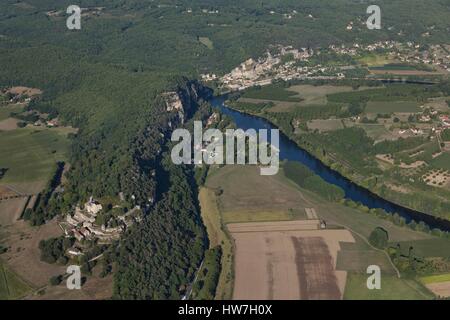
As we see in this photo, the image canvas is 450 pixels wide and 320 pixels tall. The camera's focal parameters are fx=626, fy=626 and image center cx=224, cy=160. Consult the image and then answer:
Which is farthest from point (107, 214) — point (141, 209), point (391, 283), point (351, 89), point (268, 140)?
point (351, 89)

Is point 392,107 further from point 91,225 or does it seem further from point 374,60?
point 91,225

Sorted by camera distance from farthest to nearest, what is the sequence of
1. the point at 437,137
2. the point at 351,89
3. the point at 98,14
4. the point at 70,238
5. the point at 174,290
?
the point at 98,14 < the point at 351,89 < the point at 437,137 < the point at 70,238 < the point at 174,290

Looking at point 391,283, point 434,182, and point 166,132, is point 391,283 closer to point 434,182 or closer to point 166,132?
point 434,182

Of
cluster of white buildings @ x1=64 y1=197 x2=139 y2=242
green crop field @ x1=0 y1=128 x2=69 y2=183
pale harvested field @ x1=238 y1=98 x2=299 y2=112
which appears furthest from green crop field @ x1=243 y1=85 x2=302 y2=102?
cluster of white buildings @ x1=64 y1=197 x2=139 y2=242

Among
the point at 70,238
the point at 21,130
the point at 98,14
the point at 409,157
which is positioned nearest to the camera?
the point at 70,238

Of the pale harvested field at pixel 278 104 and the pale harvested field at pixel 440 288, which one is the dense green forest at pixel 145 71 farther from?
the pale harvested field at pixel 440 288

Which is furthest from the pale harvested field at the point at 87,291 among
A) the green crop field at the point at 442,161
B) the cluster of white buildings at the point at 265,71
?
the cluster of white buildings at the point at 265,71

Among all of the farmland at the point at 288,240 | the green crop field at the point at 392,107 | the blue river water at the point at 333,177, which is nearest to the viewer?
the farmland at the point at 288,240
